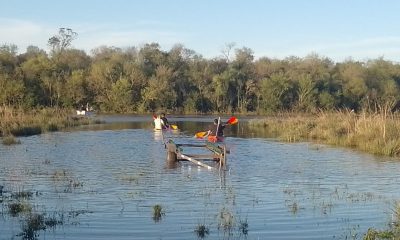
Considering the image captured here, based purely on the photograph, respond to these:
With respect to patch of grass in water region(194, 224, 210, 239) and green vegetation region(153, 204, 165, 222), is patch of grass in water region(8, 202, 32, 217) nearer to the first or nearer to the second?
green vegetation region(153, 204, 165, 222)

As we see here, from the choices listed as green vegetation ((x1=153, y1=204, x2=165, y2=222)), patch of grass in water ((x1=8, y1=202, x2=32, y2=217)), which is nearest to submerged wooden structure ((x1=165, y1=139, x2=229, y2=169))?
green vegetation ((x1=153, y1=204, x2=165, y2=222))

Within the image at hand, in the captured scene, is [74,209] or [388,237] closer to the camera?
[388,237]

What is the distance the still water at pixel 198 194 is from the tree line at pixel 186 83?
50077 mm

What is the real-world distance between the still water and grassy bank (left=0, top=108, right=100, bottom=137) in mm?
10516

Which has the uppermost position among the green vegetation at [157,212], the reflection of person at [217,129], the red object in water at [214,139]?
the reflection of person at [217,129]

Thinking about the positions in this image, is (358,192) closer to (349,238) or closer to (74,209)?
(349,238)

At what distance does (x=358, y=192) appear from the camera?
16031mm

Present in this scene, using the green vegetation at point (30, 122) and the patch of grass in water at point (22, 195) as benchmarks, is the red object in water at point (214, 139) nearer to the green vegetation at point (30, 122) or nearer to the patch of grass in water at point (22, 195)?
the green vegetation at point (30, 122)

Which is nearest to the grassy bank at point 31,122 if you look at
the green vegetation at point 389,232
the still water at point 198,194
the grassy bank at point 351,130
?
the still water at point 198,194

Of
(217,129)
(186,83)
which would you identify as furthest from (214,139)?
(186,83)

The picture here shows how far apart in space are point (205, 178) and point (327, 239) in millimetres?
7771

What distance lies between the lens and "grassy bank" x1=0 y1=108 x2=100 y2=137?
36.3m

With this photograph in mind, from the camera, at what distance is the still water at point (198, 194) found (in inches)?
446

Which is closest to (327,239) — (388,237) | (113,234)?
(388,237)
